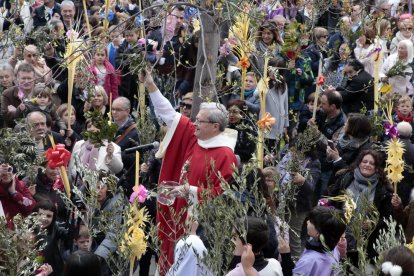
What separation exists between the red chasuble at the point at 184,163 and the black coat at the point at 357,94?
4.65 m

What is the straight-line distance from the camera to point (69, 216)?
9102 millimetres

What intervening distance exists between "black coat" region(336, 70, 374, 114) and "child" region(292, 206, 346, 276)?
19.8ft

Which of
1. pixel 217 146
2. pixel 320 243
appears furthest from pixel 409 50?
pixel 320 243

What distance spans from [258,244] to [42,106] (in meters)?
5.38

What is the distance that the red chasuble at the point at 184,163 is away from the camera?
869 cm

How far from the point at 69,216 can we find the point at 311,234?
8.01 ft

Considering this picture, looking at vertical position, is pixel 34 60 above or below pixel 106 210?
below

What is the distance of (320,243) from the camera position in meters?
7.39

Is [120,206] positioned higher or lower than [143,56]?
lower

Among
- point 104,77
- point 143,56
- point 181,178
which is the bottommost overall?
point 104,77

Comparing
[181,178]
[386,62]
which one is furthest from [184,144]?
[386,62]

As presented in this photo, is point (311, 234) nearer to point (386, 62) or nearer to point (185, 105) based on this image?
point (185, 105)

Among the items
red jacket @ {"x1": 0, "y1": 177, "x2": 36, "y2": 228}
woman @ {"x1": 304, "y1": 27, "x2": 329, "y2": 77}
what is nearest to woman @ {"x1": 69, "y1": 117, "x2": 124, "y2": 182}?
red jacket @ {"x1": 0, "y1": 177, "x2": 36, "y2": 228}

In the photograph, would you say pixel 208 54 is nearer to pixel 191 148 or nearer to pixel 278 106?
pixel 191 148
